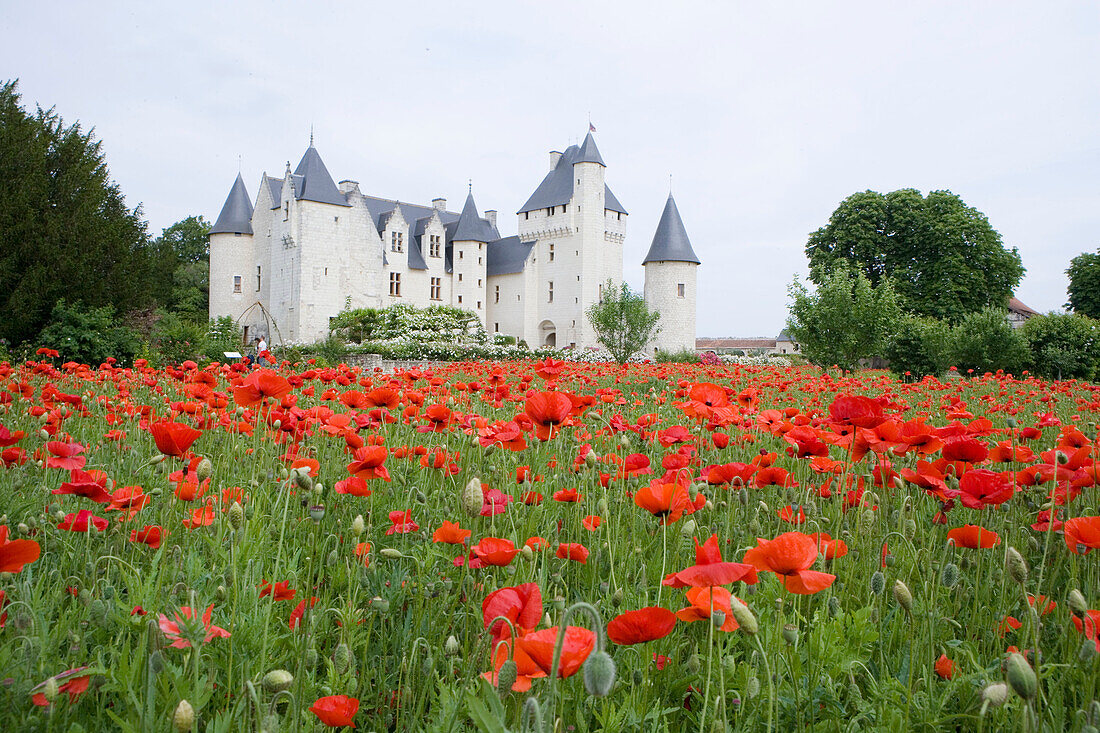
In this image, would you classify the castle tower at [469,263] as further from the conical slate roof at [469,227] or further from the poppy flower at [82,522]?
the poppy flower at [82,522]

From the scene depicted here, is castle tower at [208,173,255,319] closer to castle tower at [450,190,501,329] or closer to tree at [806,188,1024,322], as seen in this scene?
castle tower at [450,190,501,329]

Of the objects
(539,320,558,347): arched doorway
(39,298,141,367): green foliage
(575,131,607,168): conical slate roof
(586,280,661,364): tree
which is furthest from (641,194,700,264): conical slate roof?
(39,298,141,367): green foliage

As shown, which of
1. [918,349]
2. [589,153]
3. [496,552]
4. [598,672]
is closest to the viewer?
[598,672]

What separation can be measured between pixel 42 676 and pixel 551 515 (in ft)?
5.22

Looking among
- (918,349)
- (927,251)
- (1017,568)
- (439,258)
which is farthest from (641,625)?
(439,258)

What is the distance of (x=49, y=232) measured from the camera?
16219mm

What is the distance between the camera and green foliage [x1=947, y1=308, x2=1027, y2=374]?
14.3 metres

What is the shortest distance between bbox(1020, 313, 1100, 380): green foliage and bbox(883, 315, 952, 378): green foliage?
221 cm

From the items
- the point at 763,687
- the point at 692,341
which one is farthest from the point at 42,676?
the point at 692,341

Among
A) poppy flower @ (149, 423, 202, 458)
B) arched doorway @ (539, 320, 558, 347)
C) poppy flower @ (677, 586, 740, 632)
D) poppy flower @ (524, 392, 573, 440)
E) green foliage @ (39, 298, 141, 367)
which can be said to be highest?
arched doorway @ (539, 320, 558, 347)

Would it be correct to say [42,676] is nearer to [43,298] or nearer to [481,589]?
[481,589]

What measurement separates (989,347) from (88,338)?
1848 centimetres

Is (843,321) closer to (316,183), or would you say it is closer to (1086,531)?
(1086,531)

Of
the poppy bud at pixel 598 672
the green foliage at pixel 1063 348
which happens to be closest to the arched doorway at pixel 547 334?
the green foliage at pixel 1063 348
